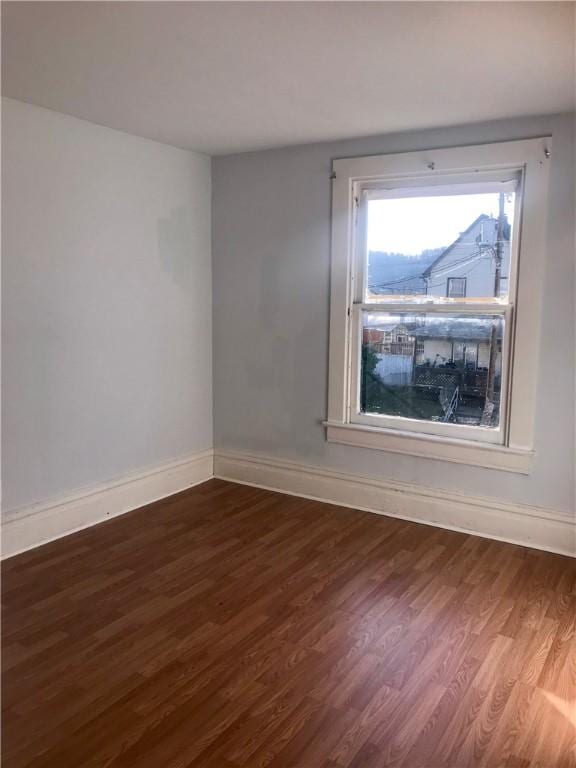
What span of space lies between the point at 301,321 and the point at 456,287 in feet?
3.54

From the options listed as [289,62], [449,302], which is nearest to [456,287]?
[449,302]

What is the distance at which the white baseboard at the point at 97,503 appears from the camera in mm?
3273

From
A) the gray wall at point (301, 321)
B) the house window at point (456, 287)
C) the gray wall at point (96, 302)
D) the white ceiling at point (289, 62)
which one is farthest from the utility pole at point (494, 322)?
the gray wall at point (96, 302)

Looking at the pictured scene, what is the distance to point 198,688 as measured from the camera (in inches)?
87.2

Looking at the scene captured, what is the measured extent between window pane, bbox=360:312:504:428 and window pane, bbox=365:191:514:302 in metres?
0.18

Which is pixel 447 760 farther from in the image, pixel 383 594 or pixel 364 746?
pixel 383 594

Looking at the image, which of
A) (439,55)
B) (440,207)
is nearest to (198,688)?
(439,55)

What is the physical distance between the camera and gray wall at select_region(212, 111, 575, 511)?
3.35 meters

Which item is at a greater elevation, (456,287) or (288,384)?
(456,287)

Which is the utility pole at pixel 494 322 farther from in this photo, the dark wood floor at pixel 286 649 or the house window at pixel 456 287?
the dark wood floor at pixel 286 649

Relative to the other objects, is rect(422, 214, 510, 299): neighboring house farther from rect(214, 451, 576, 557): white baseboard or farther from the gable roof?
rect(214, 451, 576, 557): white baseboard

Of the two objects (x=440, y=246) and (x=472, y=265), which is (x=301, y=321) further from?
(x=472, y=265)

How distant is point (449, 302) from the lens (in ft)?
12.1

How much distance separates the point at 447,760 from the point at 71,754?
1.18 meters
